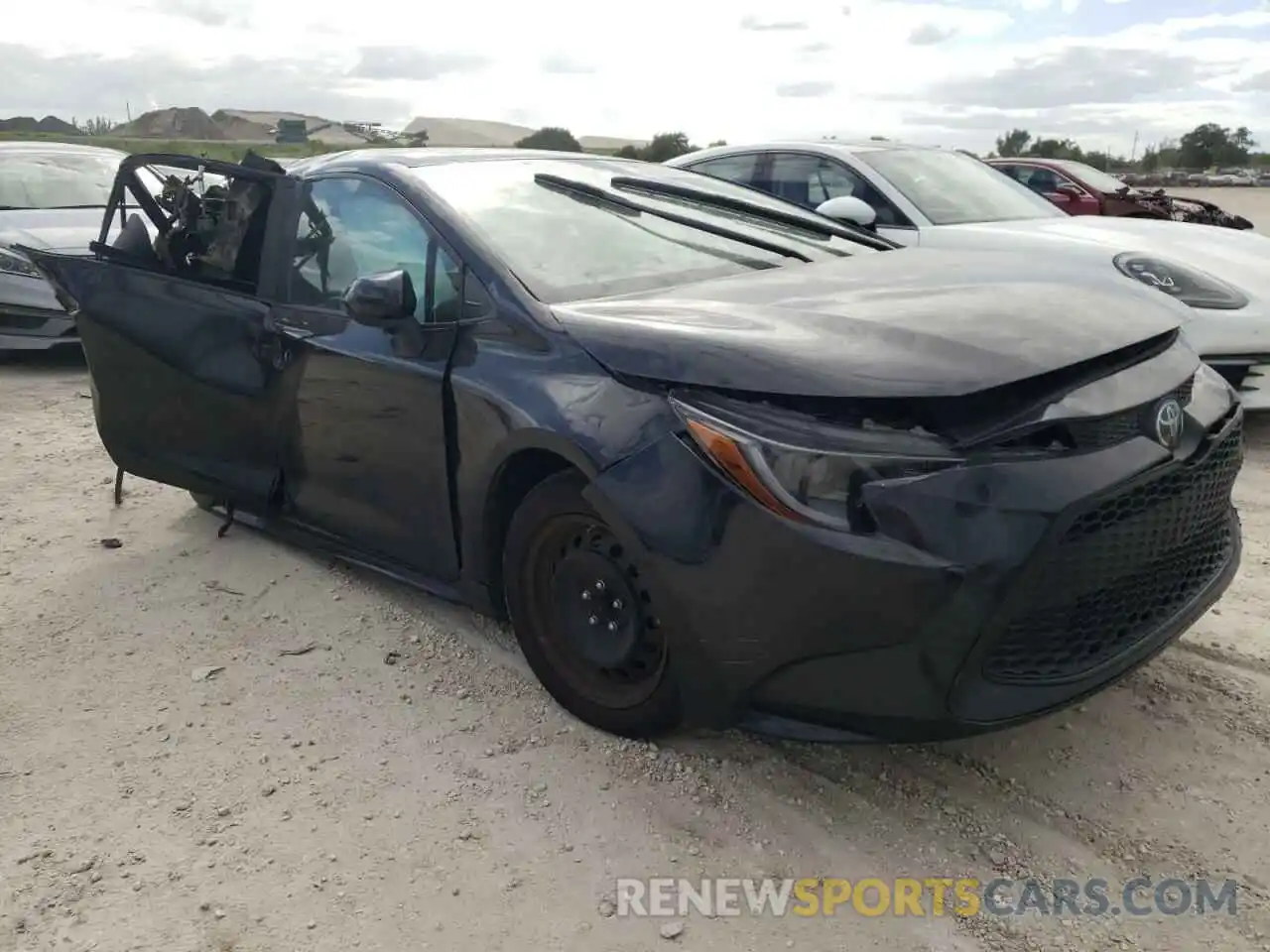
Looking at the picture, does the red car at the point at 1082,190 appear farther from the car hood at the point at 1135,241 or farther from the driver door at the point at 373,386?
the driver door at the point at 373,386

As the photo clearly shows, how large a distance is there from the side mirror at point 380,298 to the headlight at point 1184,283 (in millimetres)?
3764

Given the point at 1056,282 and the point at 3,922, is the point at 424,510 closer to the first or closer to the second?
the point at 3,922

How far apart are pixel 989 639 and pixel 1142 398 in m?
0.68

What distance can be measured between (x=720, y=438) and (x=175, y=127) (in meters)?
30.8

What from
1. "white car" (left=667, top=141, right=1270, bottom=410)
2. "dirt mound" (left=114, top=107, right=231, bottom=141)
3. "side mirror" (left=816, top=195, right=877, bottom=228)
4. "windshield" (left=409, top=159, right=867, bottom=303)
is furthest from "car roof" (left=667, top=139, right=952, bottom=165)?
"dirt mound" (left=114, top=107, right=231, bottom=141)

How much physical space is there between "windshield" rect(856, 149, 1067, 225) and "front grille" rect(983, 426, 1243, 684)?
155 inches

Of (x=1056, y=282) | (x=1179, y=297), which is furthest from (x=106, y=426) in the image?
(x=1179, y=297)

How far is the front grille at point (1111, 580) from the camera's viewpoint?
2.25 meters

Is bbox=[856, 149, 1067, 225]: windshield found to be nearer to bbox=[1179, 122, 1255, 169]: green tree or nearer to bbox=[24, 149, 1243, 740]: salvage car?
bbox=[24, 149, 1243, 740]: salvage car

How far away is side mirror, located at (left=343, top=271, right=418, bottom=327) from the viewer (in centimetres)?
305

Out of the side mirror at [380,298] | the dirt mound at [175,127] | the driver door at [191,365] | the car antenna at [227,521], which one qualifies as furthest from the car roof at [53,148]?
the dirt mound at [175,127]

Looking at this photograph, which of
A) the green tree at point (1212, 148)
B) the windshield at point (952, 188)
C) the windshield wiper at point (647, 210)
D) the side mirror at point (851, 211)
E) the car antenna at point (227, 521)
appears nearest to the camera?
the windshield wiper at point (647, 210)

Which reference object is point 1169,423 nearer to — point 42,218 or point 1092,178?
point 42,218

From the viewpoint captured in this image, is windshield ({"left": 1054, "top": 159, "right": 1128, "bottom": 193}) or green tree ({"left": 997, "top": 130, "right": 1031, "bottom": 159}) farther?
green tree ({"left": 997, "top": 130, "right": 1031, "bottom": 159})
